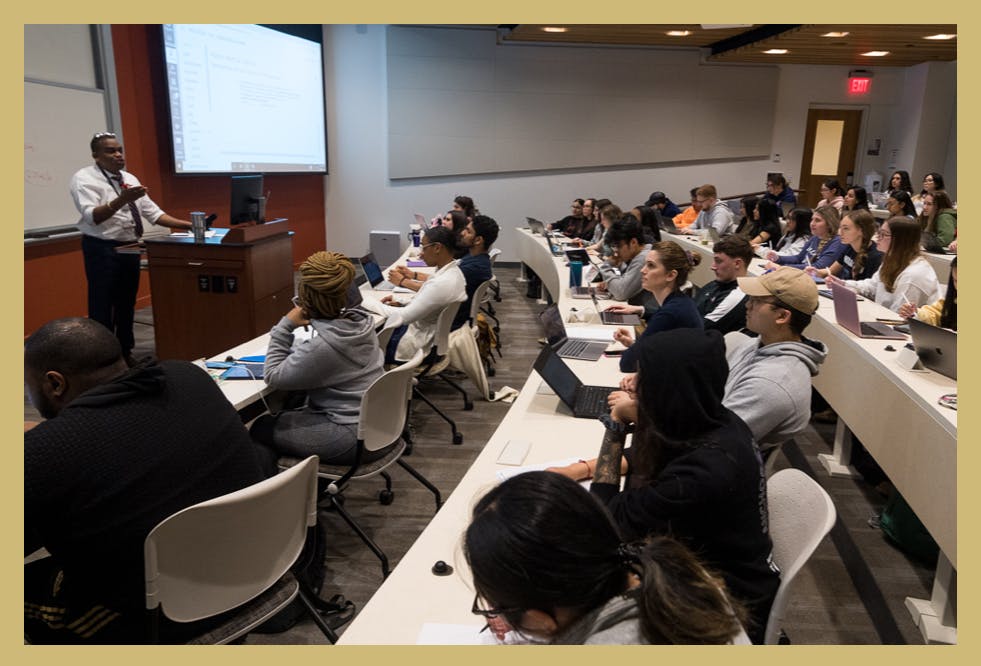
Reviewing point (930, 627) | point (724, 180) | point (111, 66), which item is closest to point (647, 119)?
point (724, 180)

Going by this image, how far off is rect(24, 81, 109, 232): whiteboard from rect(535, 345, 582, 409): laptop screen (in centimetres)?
447

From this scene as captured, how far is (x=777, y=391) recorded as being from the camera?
6.77 feet

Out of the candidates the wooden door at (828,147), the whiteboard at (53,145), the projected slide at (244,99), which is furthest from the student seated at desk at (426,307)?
the wooden door at (828,147)

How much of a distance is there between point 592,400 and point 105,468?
1.56 m

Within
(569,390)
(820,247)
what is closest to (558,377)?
(569,390)

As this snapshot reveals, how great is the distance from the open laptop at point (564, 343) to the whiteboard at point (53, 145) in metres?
4.18

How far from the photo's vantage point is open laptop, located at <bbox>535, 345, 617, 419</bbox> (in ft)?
7.95

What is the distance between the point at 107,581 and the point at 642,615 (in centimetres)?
128

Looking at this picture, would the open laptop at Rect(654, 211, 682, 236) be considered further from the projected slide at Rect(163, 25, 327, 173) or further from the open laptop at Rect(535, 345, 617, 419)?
the open laptop at Rect(535, 345, 617, 419)

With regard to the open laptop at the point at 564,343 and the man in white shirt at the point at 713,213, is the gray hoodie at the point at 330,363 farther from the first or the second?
the man in white shirt at the point at 713,213

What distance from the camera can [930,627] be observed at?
2.33 meters

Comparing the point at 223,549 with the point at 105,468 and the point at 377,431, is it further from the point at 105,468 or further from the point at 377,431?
the point at 377,431

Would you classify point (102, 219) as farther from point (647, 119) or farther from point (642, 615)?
point (647, 119)

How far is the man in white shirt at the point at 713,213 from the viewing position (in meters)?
7.82
